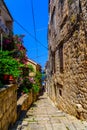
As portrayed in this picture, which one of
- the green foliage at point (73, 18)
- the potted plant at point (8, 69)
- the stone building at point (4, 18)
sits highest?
the stone building at point (4, 18)

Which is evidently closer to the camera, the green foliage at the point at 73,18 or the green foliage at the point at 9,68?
the green foliage at the point at 9,68

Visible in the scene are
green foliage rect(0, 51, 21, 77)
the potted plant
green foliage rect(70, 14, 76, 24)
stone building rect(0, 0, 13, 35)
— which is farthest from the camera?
stone building rect(0, 0, 13, 35)

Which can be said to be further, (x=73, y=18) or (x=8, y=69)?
(x=73, y=18)

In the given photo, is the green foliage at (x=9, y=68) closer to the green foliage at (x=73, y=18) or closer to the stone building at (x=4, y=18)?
the green foliage at (x=73, y=18)

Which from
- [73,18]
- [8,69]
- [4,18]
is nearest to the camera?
[8,69]

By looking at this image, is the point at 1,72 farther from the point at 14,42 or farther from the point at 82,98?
the point at 14,42

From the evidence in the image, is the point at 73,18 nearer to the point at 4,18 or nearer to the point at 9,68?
the point at 9,68

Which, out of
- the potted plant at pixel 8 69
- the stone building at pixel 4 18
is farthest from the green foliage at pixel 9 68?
the stone building at pixel 4 18

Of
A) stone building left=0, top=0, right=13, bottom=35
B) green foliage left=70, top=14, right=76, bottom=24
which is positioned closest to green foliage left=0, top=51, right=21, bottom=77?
green foliage left=70, top=14, right=76, bottom=24

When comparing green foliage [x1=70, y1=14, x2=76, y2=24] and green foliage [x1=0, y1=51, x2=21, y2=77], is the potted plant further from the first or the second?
green foliage [x1=70, y1=14, x2=76, y2=24]

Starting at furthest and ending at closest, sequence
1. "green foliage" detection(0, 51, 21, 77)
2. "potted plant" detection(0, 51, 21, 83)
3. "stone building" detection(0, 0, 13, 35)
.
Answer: "stone building" detection(0, 0, 13, 35) → "green foliage" detection(0, 51, 21, 77) → "potted plant" detection(0, 51, 21, 83)

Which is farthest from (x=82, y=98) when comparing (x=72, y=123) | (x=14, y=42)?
(x=14, y=42)

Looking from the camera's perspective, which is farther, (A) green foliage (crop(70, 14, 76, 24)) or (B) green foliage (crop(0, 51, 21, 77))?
(A) green foliage (crop(70, 14, 76, 24))

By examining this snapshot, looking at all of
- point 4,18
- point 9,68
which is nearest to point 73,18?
point 9,68
